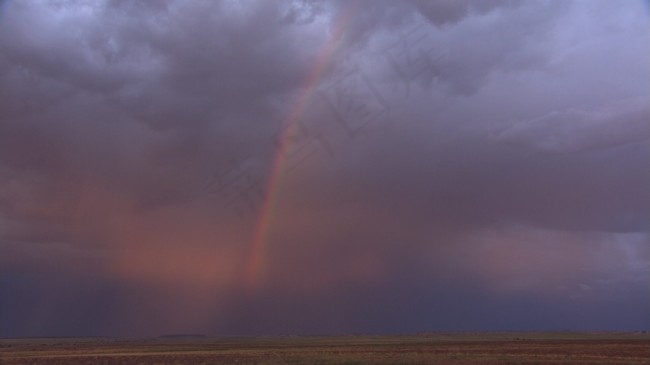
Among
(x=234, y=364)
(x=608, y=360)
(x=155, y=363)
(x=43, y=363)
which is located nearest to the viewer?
(x=608, y=360)

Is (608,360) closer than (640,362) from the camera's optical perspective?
No

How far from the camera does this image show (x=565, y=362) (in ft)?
194

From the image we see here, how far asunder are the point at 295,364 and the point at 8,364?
38.4 m

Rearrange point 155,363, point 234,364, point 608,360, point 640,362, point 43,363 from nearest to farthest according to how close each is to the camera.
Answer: point 640,362 → point 608,360 → point 234,364 → point 155,363 → point 43,363

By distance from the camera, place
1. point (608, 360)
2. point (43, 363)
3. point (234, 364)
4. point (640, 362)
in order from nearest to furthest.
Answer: point (640, 362), point (608, 360), point (234, 364), point (43, 363)

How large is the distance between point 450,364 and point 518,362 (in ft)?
23.0

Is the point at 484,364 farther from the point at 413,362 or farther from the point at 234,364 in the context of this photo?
the point at 234,364

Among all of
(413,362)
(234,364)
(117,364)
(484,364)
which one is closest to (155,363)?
(117,364)

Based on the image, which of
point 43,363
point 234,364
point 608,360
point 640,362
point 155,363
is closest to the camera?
point 640,362

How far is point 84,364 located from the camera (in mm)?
73438

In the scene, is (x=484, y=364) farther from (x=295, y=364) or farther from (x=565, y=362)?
(x=295, y=364)

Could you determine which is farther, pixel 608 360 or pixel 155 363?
pixel 155 363

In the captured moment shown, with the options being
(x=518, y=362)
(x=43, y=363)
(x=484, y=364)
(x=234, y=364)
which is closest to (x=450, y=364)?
(x=484, y=364)

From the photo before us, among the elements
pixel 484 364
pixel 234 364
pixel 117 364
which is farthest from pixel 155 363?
pixel 484 364
